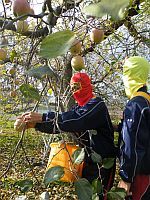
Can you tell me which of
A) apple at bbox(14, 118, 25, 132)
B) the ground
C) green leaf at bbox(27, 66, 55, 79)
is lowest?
the ground

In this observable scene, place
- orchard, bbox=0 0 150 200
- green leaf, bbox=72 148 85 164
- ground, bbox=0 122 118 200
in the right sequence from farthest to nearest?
1. ground, bbox=0 122 118 200
2. green leaf, bbox=72 148 85 164
3. orchard, bbox=0 0 150 200

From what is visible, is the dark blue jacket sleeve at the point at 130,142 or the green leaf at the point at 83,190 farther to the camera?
the dark blue jacket sleeve at the point at 130,142

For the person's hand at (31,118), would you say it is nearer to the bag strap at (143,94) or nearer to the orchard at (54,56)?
the orchard at (54,56)

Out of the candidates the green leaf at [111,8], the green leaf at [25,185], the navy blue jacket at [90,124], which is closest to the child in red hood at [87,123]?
the navy blue jacket at [90,124]

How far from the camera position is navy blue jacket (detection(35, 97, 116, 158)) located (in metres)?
1.45

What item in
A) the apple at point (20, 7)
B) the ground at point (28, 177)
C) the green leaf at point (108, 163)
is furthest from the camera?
the ground at point (28, 177)

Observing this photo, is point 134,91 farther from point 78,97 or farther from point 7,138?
point 7,138

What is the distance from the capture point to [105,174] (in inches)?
65.7

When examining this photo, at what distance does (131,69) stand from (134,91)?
4.2 inches

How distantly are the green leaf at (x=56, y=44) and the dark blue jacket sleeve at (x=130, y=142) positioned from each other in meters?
1.00

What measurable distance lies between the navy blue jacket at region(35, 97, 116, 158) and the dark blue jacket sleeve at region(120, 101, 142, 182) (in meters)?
0.14

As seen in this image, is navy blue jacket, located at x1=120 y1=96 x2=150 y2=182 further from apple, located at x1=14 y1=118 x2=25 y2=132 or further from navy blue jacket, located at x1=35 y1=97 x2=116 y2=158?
apple, located at x1=14 y1=118 x2=25 y2=132

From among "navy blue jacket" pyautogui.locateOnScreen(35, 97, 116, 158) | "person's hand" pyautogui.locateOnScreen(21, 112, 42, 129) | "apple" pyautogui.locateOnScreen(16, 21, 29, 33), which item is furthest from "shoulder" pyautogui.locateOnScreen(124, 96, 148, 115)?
"apple" pyautogui.locateOnScreen(16, 21, 29, 33)

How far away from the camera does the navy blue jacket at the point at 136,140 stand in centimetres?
137
